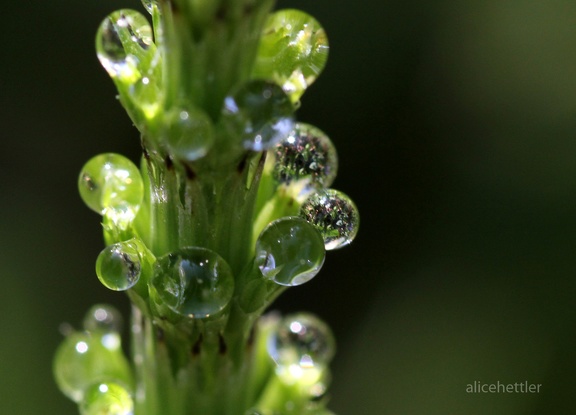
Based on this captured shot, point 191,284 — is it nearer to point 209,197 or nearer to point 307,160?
point 209,197

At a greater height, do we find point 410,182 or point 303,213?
point 410,182

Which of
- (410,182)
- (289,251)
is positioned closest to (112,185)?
(289,251)

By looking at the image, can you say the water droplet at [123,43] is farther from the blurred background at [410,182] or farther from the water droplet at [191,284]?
the blurred background at [410,182]

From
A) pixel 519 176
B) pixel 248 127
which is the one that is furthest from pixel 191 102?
pixel 519 176

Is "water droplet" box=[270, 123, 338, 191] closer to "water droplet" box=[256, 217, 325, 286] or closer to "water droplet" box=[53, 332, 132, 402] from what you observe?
"water droplet" box=[256, 217, 325, 286]

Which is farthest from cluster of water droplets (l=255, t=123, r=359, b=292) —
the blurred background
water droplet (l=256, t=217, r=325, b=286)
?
the blurred background
